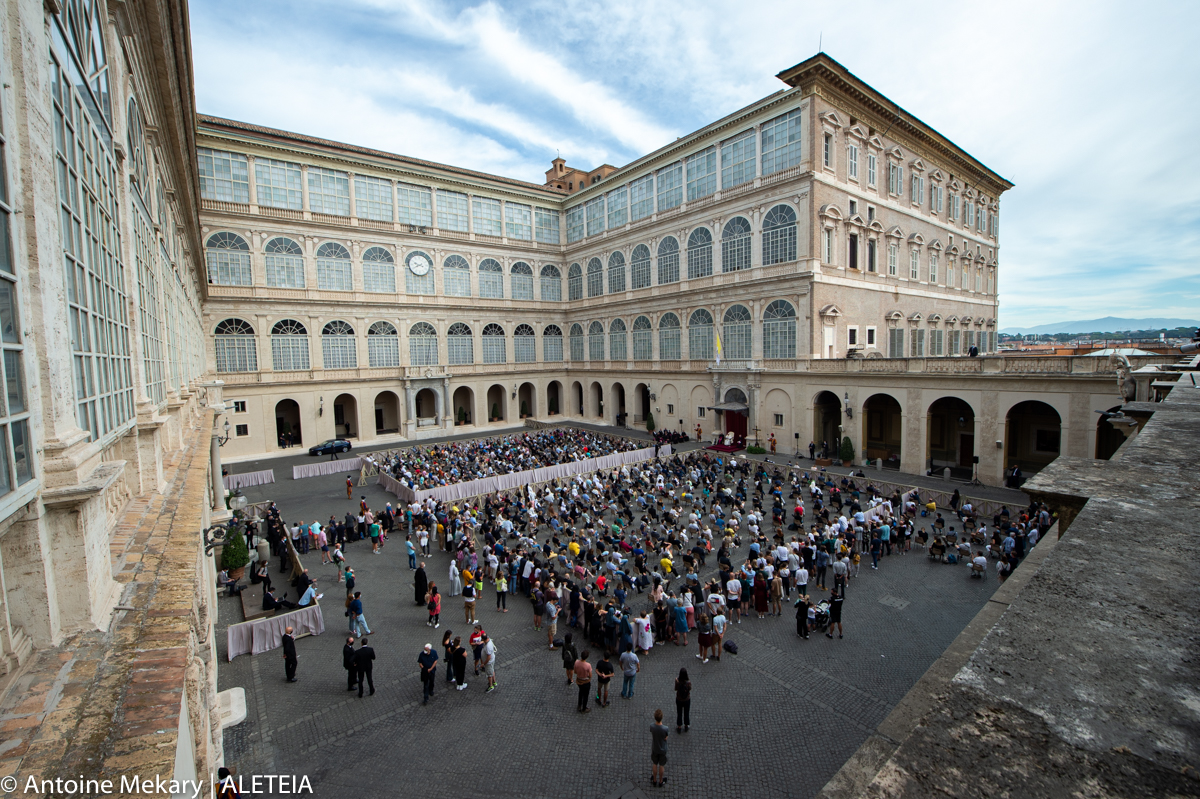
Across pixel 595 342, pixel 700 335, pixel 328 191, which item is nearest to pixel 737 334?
pixel 700 335

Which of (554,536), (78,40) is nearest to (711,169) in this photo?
(554,536)

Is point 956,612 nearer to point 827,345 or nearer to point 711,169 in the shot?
point 827,345

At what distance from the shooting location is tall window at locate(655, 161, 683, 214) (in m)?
39.9

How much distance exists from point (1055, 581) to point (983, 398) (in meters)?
27.2

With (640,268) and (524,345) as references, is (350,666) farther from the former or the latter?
(524,345)

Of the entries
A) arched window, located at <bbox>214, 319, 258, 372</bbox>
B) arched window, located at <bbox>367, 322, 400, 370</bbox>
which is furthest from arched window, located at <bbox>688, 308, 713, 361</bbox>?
arched window, located at <bbox>214, 319, 258, 372</bbox>

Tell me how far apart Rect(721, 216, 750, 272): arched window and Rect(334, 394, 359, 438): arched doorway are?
3033 cm

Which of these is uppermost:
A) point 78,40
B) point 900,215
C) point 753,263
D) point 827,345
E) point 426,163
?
point 426,163

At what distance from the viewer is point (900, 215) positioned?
3775cm

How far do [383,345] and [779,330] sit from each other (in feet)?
96.2

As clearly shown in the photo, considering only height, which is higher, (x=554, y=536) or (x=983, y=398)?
(x=983, y=398)

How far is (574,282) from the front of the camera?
50844 millimetres

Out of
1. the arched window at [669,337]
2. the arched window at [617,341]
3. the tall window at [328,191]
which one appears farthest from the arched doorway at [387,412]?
the arched window at [669,337]

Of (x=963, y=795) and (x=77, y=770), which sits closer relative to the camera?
(x=963, y=795)
